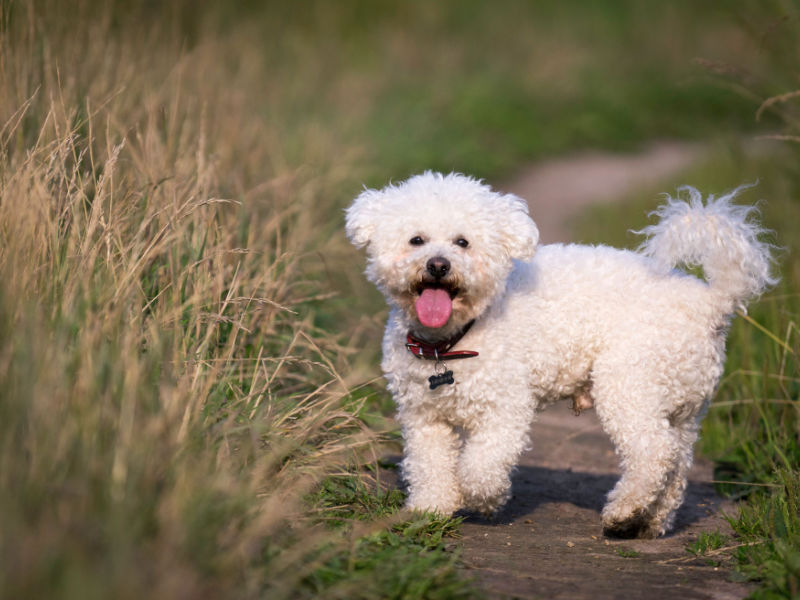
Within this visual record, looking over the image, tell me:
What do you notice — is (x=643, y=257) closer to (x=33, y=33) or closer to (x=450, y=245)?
(x=450, y=245)

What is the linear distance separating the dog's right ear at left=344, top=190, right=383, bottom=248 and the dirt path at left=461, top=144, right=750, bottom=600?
1472 mm

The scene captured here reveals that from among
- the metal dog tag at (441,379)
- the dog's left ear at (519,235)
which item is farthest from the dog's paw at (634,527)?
the dog's left ear at (519,235)

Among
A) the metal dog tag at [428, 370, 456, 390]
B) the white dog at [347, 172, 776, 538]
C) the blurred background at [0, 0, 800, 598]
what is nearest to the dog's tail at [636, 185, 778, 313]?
the white dog at [347, 172, 776, 538]

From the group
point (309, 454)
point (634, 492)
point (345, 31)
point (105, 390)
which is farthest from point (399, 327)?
point (345, 31)

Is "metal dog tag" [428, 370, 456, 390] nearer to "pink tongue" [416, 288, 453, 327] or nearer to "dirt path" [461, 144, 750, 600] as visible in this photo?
"pink tongue" [416, 288, 453, 327]

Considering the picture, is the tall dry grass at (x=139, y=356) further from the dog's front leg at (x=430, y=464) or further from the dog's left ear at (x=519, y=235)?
the dog's left ear at (x=519, y=235)

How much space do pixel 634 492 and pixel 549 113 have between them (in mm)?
14076

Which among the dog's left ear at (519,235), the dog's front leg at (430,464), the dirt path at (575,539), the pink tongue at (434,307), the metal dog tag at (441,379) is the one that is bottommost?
the dirt path at (575,539)

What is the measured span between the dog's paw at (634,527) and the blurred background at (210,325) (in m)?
0.47

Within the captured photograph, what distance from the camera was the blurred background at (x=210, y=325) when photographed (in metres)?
2.89

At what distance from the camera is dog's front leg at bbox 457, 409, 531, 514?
4445mm

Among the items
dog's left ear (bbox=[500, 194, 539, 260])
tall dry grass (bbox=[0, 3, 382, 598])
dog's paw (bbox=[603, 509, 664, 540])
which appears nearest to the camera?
tall dry grass (bbox=[0, 3, 382, 598])

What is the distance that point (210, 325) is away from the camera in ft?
14.2

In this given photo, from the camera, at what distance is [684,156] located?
16719mm
